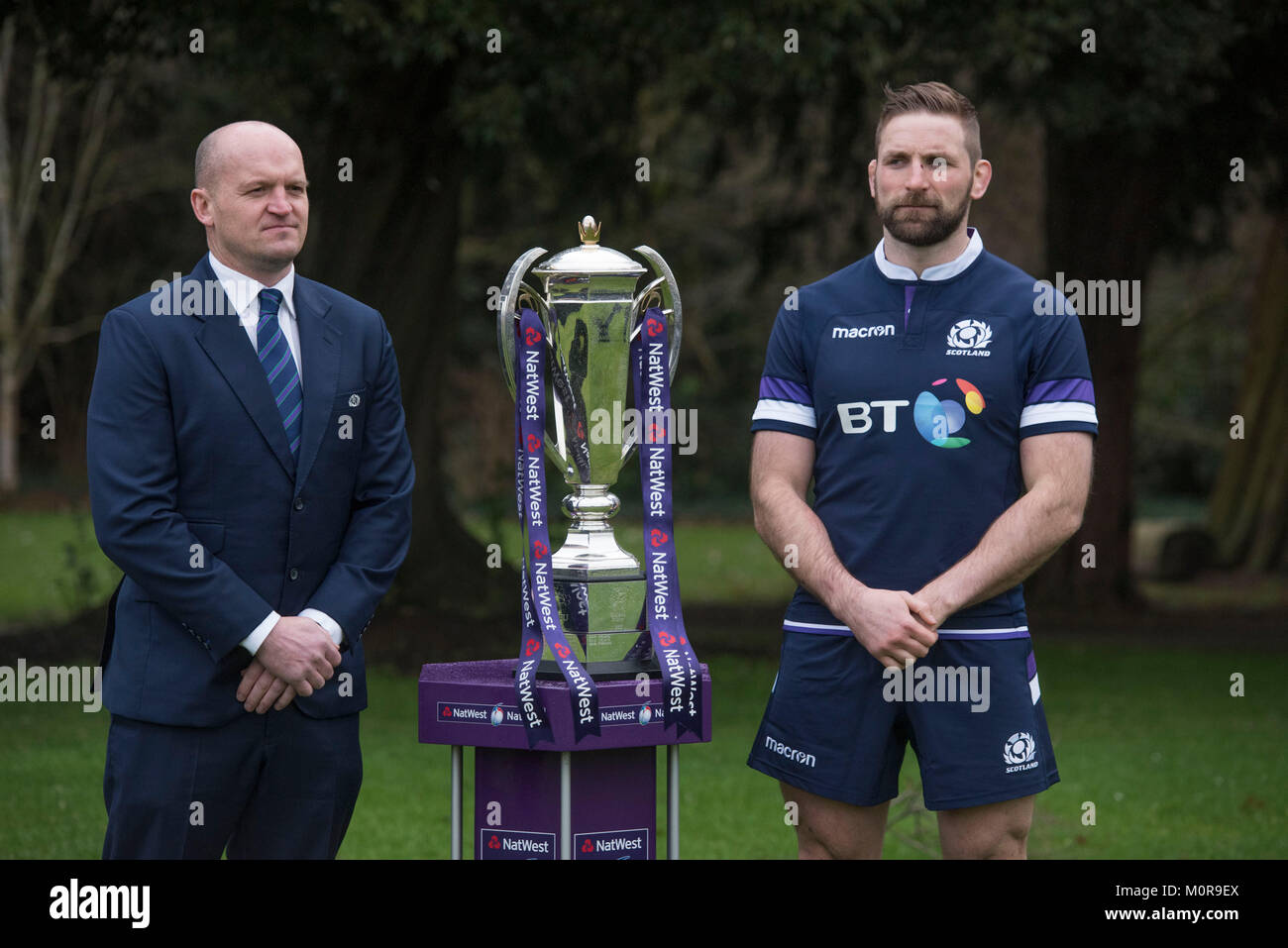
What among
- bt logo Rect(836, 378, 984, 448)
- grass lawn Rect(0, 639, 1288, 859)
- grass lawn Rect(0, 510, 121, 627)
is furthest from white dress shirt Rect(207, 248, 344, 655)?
grass lawn Rect(0, 510, 121, 627)

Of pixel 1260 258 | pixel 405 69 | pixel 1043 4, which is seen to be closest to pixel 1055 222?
pixel 1043 4

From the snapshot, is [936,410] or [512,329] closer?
[936,410]

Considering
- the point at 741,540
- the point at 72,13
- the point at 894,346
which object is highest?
the point at 72,13

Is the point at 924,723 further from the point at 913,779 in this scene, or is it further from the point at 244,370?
the point at 913,779

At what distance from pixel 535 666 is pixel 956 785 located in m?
1.05

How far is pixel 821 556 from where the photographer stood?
3.93 m

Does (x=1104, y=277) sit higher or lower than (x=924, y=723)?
higher

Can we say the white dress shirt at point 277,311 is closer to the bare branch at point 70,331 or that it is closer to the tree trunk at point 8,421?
the bare branch at point 70,331

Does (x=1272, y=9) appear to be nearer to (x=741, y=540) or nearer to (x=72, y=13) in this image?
(x=72, y=13)

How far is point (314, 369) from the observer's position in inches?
156

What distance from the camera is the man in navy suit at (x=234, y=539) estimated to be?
3.78 metres

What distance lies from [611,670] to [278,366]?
1104 millimetres

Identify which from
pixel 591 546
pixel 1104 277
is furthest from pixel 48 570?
pixel 591 546

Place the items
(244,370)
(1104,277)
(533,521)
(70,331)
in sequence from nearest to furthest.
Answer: (244,370)
(533,521)
(1104,277)
(70,331)
